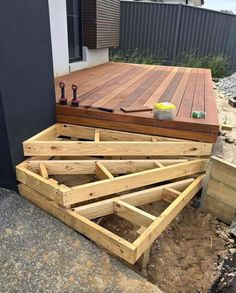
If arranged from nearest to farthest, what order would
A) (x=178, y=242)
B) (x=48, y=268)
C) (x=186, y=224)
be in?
(x=48, y=268) < (x=178, y=242) < (x=186, y=224)

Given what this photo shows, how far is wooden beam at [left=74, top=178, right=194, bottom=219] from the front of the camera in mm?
2045

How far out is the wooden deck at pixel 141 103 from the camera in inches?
106

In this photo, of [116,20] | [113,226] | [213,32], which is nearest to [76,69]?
[116,20]

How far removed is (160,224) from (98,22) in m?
4.83

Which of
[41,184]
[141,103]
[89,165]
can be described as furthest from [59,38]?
[41,184]

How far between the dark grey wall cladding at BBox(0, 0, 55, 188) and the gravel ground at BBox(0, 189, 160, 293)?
22.3 inches

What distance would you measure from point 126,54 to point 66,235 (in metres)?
8.68

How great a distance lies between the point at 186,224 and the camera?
2.48 m

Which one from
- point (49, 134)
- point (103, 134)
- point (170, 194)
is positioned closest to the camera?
point (170, 194)

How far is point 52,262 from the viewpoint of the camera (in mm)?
1724

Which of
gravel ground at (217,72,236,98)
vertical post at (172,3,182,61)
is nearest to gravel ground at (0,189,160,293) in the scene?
gravel ground at (217,72,236,98)

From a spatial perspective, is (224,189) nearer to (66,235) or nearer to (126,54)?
(66,235)

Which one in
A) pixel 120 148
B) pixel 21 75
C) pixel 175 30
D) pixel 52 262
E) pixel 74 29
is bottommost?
pixel 52 262

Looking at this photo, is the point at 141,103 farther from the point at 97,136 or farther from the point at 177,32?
the point at 177,32
